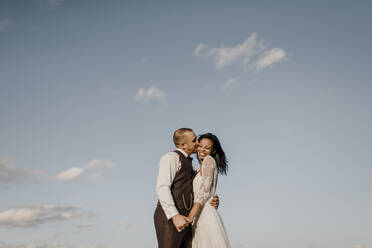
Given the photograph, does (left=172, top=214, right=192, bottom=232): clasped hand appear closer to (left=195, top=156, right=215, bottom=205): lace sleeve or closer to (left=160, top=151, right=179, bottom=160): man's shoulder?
(left=195, top=156, right=215, bottom=205): lace sleeve

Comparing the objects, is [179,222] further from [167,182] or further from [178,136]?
[178,136]

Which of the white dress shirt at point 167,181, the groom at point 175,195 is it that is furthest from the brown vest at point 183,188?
the white dress shirt at point 167,181

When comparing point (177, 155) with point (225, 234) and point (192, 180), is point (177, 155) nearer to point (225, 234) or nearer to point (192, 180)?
point (192, 180)

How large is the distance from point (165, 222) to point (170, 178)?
613 millimetres

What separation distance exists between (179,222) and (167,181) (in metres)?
0.57

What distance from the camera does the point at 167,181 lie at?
535 centimetres

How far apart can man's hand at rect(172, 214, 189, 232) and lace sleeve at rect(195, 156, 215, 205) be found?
436mm

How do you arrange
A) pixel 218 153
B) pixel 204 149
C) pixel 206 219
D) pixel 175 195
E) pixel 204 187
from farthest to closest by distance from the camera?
1. pixel 218 153
2. pixel 204 149
3. pixel 206 219
4. pixel 204 187
5. pixel 175 195

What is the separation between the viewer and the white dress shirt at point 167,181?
529 centimetres

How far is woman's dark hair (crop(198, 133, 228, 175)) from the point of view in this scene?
6492 millimetres

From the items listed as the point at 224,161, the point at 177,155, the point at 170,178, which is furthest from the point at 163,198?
the point at 224,161

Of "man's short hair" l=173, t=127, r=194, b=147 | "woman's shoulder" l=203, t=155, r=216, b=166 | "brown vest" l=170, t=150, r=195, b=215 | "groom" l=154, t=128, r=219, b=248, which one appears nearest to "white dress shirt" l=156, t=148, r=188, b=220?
"groom" l=154, t=128, r=219, b=248

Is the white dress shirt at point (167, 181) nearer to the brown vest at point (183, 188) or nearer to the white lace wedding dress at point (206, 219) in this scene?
the brown vest at point (183, 188)

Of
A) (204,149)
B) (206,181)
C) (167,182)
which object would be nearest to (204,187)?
(206,181)
